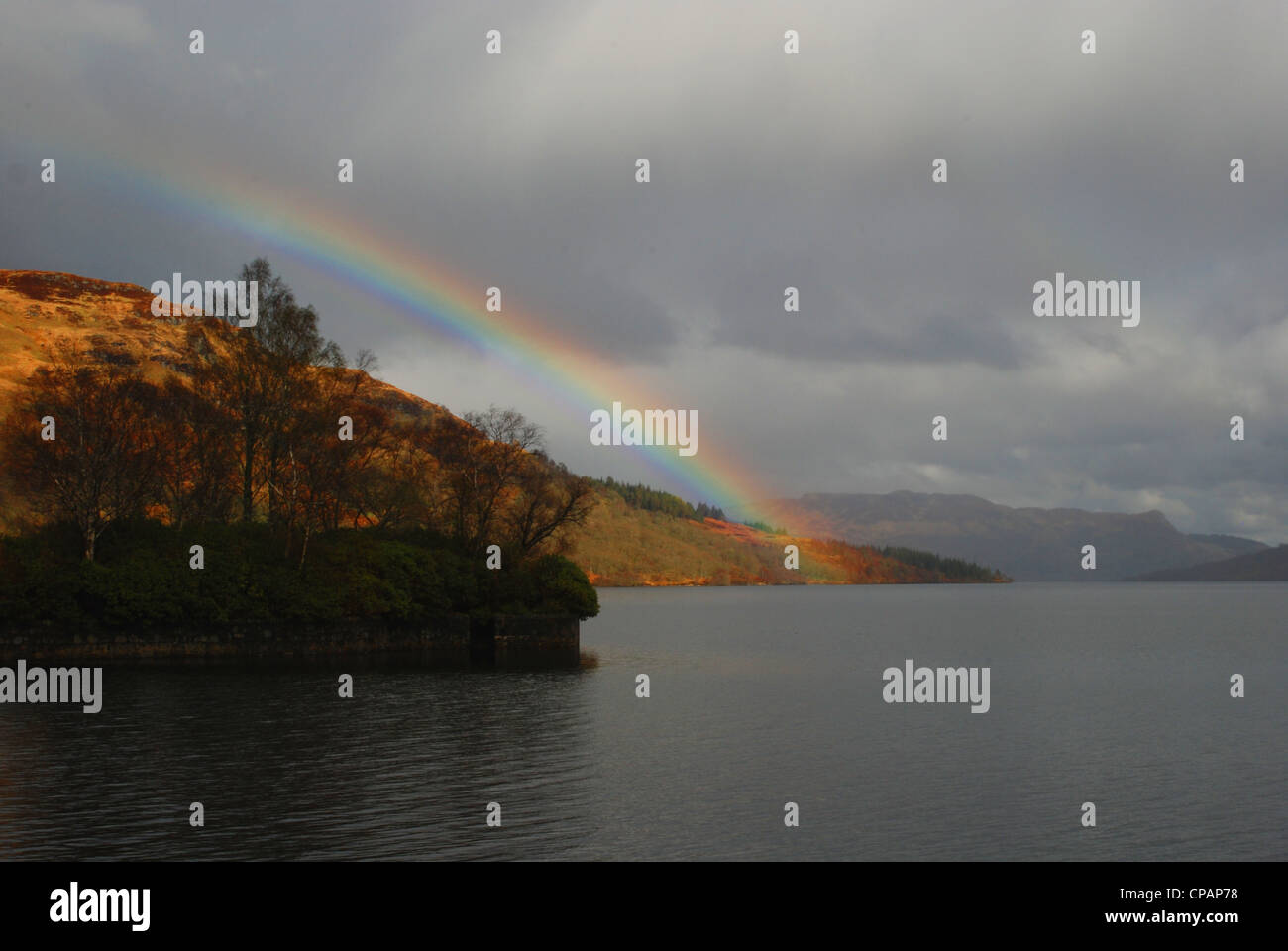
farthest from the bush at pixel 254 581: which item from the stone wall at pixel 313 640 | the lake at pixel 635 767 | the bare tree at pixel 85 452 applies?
the lake at pixel 635 767

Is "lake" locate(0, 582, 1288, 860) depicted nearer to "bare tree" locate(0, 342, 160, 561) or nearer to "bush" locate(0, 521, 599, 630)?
"bush" locate(0, 521, 599, 630)

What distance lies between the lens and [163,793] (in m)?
29.1

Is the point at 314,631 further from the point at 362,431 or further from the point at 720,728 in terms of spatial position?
the point at 720,728

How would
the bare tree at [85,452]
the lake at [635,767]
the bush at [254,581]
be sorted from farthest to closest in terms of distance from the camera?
the bare tree at [85,452], the bush at [254,581], the lake at [635,767]

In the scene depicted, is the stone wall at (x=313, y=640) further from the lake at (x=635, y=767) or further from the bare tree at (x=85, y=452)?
the bare tree at (x=85, y=452)

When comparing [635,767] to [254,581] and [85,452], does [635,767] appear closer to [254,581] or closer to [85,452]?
[254,581]

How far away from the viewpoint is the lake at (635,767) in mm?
25031

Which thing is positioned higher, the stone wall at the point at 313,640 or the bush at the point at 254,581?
the bush at the point at 254,581

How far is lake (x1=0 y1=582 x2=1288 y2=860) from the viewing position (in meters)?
25.0

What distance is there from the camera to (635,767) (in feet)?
114

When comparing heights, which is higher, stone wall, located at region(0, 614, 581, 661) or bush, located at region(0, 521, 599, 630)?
bush, located at region(0, 521, 599, 630)

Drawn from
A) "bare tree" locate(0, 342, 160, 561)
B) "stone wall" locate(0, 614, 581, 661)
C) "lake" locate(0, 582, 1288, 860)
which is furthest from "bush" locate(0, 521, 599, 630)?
"lake" locate(0, 582, 1288, 860)
